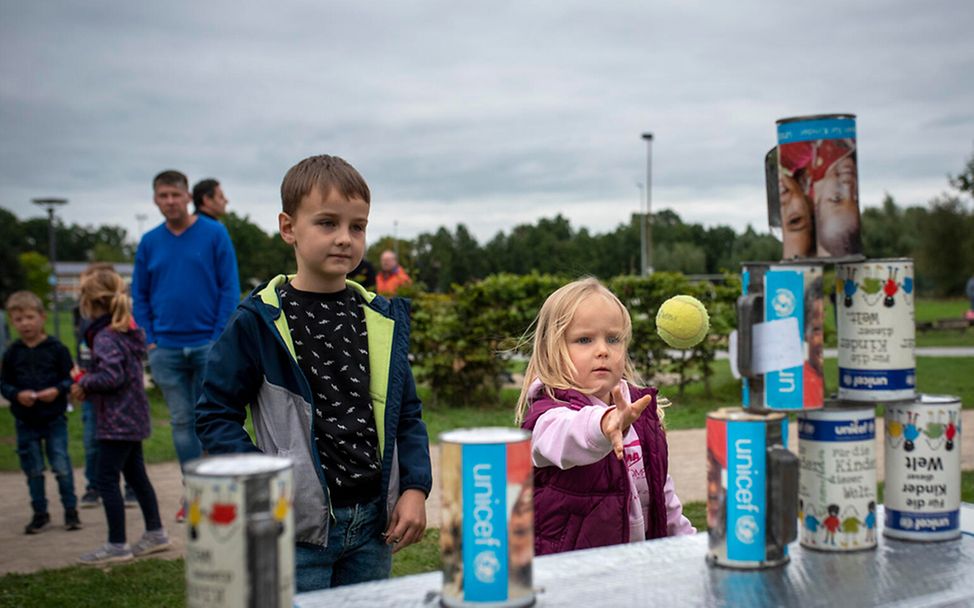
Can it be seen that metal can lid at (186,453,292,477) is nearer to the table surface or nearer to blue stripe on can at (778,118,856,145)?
the table surface

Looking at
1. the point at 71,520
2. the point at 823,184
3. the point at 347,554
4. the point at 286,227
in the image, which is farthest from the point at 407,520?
the point at 71,520

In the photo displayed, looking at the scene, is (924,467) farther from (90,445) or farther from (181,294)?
(90,445)

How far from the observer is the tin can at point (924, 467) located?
184 centimetres

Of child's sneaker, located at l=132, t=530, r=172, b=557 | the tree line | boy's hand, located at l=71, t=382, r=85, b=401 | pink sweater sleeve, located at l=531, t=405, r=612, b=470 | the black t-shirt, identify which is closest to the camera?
pink sweater sleeve, located at l=531, t=405, r=612, b=470

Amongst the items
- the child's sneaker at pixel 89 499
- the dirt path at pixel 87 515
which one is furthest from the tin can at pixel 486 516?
the child's sneaker at pixel 89 499

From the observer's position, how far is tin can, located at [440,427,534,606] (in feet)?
4.73

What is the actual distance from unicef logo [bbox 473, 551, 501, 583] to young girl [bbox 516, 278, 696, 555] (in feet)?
2.24

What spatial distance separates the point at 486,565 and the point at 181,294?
494 centimetres

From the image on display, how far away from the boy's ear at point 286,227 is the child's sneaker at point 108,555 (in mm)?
3427

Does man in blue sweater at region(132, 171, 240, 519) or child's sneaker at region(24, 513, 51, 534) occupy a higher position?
man in blue sweater at region(132, 171, 240, 519)

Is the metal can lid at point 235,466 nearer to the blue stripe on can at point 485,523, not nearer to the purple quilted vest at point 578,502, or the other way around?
the blue stripe on can at point 485,523

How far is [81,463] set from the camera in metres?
8.38

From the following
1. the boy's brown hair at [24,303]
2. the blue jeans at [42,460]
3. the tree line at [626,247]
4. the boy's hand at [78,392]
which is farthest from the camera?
the tree line at [626,247]

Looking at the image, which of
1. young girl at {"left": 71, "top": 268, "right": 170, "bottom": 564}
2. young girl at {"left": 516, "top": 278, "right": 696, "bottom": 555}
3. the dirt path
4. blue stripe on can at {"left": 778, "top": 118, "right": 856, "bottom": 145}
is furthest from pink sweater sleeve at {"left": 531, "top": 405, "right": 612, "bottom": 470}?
young girl at {"left": 71, "top": 268, "right": 170, "bottom": 564}
